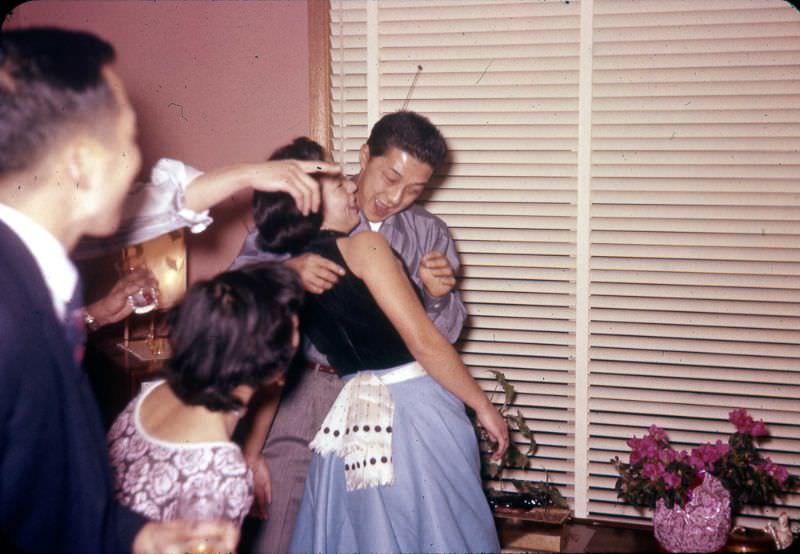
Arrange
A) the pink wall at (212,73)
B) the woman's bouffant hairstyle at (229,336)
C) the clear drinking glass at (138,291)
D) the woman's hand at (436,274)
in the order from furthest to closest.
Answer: the pink wall at (212,73) → the woman's hand at (436,274) → the clear drinking glass at (138,291) → the woman's bouffant hairstyle at (229,336)

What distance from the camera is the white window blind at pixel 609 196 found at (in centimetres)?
183

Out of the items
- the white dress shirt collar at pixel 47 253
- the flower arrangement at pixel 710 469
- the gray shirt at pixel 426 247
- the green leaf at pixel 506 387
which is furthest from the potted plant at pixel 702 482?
the white dress shirt collar at pixel 47 253

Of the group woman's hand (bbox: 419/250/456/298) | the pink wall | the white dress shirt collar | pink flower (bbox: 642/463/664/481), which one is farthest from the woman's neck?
pink flower (bbox: 642/463/664/481)

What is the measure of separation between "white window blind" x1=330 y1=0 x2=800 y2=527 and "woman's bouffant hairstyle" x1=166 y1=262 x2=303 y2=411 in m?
0.95

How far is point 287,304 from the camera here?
945mm

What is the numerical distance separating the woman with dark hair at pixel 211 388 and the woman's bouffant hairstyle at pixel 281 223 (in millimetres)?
250

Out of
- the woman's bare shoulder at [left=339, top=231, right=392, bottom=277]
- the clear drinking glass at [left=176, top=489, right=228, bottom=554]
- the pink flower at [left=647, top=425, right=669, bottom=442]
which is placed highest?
the woman's bare shoulder at [left=339, top=231, right=392, bottom=277]

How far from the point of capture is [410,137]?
1.45 metres

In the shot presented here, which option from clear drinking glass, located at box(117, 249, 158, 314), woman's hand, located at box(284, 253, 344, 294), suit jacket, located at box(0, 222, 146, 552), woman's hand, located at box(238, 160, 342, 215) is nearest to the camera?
suit jacket, located at box(0, 222, 146, 552)

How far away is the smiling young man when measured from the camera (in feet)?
4.76

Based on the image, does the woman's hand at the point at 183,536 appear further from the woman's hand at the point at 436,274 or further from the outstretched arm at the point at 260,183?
the woman's hand at the point at 436,274

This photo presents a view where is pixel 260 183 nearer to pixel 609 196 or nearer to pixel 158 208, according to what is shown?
pixel 158 208

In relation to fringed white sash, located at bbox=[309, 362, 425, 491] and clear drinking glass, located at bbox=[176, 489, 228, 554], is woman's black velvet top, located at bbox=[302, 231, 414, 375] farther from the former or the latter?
clear drinking glass, located at bbox=[176, 489, 228, 554]

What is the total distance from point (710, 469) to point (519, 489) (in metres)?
Result: 0.48
